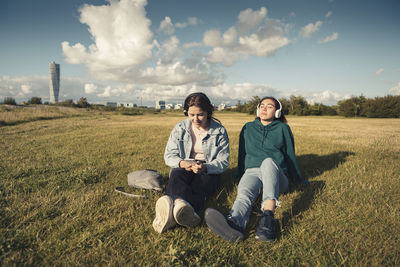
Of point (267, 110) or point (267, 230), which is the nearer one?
point (267, 230)

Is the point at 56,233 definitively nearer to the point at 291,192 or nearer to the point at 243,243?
the point at 243,243

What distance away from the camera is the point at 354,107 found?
6475cm

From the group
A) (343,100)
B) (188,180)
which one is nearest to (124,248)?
(188,180)

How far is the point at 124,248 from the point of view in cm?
237

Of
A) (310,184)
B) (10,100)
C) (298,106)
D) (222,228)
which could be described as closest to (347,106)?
(298,106)

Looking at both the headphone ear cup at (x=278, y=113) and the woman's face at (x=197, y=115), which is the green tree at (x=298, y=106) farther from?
the woman's face at (x=197, y=115)

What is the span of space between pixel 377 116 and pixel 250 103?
155 ft

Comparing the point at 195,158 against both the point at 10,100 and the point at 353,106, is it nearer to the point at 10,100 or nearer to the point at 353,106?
the point at 10,100

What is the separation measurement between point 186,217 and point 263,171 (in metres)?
1.58

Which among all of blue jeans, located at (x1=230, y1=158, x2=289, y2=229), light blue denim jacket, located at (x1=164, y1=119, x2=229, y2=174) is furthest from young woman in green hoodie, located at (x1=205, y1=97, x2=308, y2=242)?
light blue denim jacket, located at (x1=164, y1=119, x2=229, y2=174)

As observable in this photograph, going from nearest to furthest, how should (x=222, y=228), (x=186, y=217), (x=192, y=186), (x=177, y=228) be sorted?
1. (x=222, y=228)
2. (x=186, y=217)
3. (x=177, y=228)
4. (x=192, y=186)

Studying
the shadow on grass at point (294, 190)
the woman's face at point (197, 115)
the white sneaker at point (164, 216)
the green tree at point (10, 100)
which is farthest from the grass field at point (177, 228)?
the green tree at point (10, 100)

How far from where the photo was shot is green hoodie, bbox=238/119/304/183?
403 cm

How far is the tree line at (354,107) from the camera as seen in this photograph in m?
58.3
